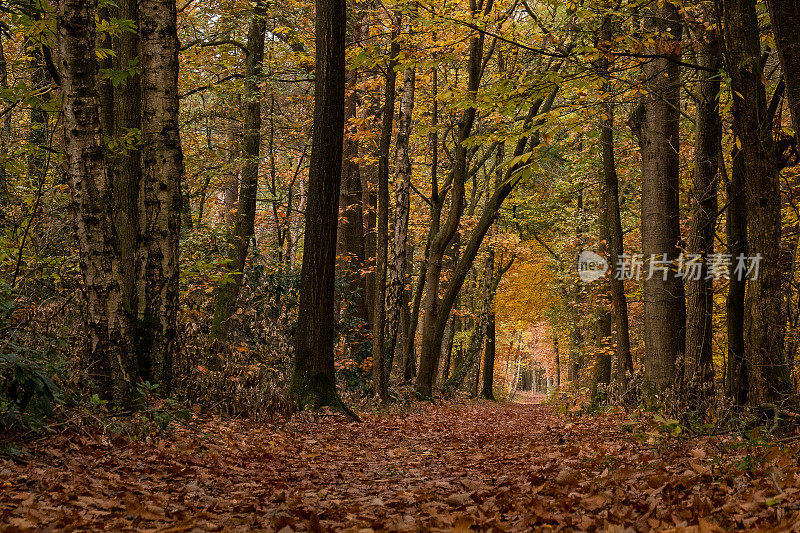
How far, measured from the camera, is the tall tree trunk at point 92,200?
5.78 metres

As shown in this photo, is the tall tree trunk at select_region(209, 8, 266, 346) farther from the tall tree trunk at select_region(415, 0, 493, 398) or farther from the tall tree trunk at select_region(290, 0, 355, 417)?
the tall tree trunk at select_region(415, 0, 493, 398)

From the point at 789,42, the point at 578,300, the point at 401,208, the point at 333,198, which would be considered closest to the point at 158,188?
the point at 333,198

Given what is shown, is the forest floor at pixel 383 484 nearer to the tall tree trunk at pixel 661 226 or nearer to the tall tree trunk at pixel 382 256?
the tall tree trunk at pixel 661 226

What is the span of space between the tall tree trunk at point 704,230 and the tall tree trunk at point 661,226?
1.40 m

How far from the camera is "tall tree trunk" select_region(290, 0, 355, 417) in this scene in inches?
357

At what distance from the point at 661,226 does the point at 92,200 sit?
25.1ft

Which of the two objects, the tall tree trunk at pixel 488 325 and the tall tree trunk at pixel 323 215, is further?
the tall tree trunk at pixel 488 325

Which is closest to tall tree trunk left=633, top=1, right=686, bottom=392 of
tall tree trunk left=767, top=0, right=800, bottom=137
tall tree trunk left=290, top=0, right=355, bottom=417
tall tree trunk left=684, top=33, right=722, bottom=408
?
tall tree trunk left=684, top=33, right=722, bottom=408

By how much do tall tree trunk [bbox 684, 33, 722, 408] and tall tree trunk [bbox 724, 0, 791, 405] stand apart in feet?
4.82

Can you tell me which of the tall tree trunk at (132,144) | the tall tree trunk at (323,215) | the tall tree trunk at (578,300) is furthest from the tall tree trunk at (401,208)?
the tall tree trunk at (578,300)

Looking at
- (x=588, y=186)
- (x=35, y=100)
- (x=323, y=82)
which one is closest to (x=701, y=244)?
(x=323, y=82)

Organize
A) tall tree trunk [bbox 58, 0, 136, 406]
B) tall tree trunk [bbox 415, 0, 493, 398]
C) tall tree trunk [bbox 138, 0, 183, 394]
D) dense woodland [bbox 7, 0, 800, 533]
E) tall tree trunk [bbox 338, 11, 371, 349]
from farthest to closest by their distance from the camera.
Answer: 1. tall tree trunk [bbox 338, 11, 371, 349]
2. tall tree trunk [bbox 415, 0, 493, 398]
3. tall tree trunk [bbox 138, 0, 183, 394]
4. tall tree trunk [bbox 58, 0, 136, 406]
5. dense woodland [bbox 7, 0, 800, 533]

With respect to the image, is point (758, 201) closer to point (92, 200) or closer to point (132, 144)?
point (92, 200)

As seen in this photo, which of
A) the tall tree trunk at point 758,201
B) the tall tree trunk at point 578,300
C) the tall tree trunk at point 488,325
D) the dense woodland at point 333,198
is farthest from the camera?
the tall tree trunk at point 488,325
